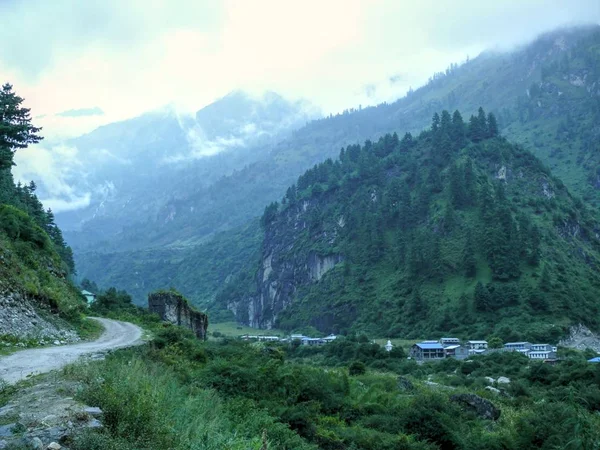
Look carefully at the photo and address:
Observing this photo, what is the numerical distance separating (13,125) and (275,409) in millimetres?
24052

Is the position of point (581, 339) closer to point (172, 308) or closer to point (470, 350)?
point (470, 350)

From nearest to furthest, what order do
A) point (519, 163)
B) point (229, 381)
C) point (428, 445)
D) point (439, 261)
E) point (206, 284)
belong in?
point (229, 381) → point (428, 445) → point (439, 261) → point (519, 163) → point (206, 284)

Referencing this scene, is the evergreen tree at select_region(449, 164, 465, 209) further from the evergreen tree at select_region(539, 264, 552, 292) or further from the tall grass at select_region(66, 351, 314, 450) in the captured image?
the tall grass at select_region(66, 351, 314, 450)

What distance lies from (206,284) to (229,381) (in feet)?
530

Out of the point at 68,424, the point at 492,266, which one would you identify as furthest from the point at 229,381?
the point at 492,266

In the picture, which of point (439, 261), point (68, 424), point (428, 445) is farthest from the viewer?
point (439, 261)

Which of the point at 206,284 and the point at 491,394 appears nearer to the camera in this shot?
the point at 491,394

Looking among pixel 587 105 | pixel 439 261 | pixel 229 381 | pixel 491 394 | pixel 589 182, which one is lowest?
pixel 491 394

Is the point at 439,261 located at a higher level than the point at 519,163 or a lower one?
lower

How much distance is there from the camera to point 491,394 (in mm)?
40969

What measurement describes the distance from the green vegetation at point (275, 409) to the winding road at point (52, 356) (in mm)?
Answer: 1113

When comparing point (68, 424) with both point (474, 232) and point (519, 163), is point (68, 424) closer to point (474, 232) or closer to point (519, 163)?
point (474, 232)

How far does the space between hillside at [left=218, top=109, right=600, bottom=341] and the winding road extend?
6061 cm

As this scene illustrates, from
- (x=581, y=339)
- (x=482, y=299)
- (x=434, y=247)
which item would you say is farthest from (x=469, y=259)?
(x=581, y=339)
